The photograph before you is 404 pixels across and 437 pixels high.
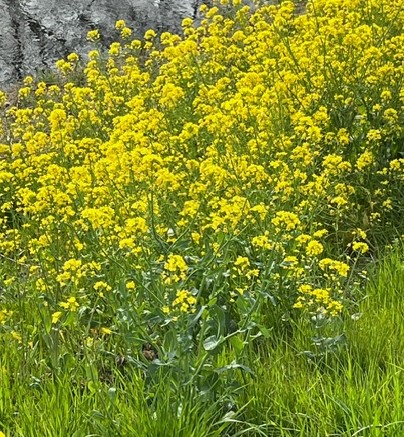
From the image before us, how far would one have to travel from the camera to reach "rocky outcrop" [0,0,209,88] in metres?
8.21

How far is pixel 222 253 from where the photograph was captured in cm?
285

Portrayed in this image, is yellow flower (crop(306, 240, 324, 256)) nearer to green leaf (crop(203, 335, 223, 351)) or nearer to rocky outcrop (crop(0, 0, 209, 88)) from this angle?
green leaf (crop(203, 335, 223, 351))

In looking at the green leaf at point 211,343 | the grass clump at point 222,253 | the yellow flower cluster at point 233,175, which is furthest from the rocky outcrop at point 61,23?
the green leaf at point 211,343

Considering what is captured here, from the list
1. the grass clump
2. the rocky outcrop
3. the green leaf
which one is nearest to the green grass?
the grass clump

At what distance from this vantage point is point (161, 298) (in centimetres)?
234

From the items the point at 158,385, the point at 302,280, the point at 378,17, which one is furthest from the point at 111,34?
the point at 158,385

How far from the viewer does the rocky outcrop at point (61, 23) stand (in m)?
8.21

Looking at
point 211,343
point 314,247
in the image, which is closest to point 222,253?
point 314,247

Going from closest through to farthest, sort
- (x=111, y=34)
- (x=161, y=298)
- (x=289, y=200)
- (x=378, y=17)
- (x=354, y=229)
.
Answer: (x=161, y=298)
(x=289, y=200)
(x=354, y=229)
(x=378, y=17)
(x=111, y=34)

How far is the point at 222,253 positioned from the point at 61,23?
620 cm

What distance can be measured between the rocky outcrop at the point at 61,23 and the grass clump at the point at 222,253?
361cm

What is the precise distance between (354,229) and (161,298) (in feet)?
5.00

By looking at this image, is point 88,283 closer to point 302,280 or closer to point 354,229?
point 302,280

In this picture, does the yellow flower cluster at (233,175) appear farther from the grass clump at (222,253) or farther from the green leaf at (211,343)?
the green leaf at (211,343)
